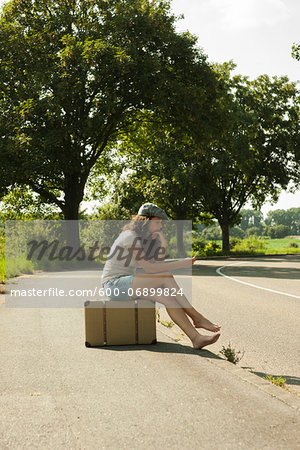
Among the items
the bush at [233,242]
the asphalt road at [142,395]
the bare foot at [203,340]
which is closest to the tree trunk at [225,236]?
the bush at [233,242]

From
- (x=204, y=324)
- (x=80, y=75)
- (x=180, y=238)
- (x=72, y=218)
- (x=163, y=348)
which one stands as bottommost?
(x=163, y=348)

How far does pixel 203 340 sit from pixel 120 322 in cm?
102

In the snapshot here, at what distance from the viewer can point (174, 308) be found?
232 inches

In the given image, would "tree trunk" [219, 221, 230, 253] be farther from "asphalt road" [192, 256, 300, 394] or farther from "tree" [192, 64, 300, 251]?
"asphalt road" [192, 256, 300, 394]

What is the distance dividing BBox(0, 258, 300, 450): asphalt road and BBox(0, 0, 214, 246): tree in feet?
57.4

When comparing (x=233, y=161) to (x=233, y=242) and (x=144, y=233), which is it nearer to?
(x=233, y=242)

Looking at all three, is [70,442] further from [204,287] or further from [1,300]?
[204,287]

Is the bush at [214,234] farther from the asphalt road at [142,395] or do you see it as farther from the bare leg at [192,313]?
the asphalt road at [142,395]

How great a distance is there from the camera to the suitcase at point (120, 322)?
5.96 m

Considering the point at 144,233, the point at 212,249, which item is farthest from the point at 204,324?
the point at 212,249

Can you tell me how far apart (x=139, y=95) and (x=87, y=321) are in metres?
20.8

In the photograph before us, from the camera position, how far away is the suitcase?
596cm

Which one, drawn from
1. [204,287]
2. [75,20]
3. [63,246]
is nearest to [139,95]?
[75,20]

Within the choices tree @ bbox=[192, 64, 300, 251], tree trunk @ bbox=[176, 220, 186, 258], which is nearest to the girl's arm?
tree @ bbox=[192, 64, 300, 251]
